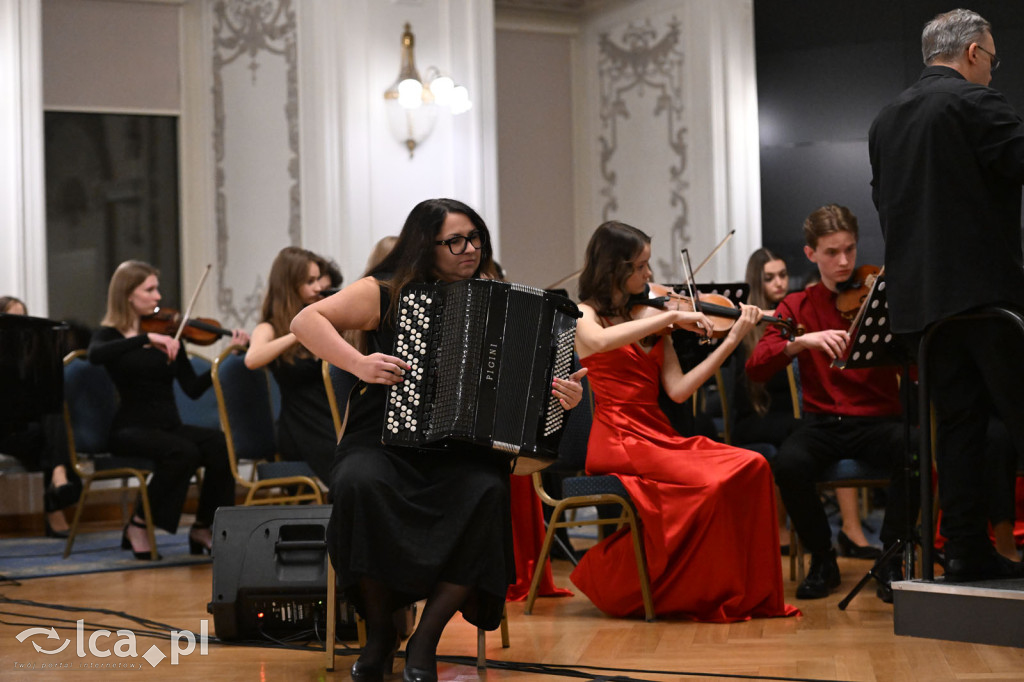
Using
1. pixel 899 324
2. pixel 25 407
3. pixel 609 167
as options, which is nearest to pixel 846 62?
pixel 609 167

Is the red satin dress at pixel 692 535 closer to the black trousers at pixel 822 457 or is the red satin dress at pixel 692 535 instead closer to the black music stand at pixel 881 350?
the black trousers at pixel 822 457

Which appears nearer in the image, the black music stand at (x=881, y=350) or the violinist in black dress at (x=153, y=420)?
the black music stand at (x=881, y=350)

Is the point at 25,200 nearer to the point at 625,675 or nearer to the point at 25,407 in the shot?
the point at 25,407

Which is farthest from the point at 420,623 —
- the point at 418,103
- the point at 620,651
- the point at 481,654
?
the point at 418,103

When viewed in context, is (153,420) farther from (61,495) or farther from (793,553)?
(793,553)

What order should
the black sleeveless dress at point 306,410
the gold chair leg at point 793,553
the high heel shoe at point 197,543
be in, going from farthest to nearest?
the high heel shoe at point 197,543 < the black sleeveless dress at point 306,410 < the gold chair leg at point 793,553

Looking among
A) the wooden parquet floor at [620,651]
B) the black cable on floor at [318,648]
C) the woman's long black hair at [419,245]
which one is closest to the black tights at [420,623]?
the wooden parquet floor at [620,651]

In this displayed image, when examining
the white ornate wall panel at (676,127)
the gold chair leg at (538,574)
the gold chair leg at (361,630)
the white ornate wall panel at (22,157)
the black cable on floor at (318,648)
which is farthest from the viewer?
the white ornate wall panel at (676,127)

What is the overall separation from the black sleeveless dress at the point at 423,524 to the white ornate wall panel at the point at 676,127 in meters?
4.57

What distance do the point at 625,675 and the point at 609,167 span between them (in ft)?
17.9

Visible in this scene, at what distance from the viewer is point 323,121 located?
6590mm

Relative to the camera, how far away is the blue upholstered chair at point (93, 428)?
16.7ft

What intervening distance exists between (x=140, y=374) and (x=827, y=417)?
2.84 meters

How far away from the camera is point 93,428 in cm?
526
